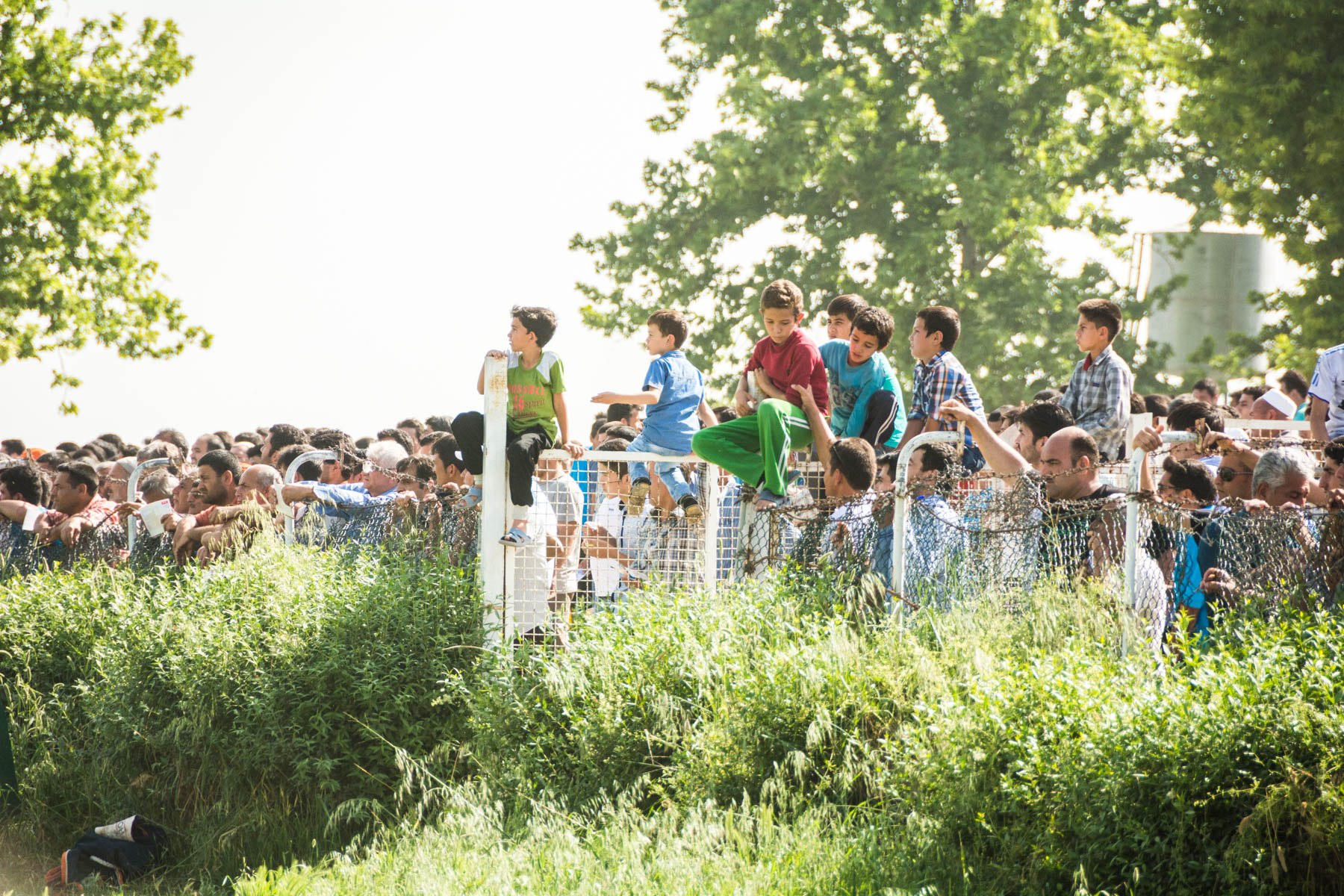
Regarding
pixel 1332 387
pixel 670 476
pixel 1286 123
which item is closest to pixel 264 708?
pixel 670 476

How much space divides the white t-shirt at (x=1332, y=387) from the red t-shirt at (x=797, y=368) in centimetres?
344

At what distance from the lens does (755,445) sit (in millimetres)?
7410

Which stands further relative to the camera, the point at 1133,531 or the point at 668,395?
the point at 668,395

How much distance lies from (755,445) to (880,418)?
45.5 inches

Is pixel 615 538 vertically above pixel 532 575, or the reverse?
pixel 615 538

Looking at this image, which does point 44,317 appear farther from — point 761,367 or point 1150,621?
point 1150,621

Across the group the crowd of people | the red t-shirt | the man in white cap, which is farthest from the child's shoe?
the man in white cap

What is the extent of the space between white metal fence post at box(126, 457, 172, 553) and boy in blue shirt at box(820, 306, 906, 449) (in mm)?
5234

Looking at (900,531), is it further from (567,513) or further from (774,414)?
(567,513)

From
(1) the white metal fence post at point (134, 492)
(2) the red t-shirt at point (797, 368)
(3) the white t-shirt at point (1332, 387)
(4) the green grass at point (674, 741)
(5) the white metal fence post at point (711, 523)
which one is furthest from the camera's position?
(1) the white metal fence post at point (134, 492)

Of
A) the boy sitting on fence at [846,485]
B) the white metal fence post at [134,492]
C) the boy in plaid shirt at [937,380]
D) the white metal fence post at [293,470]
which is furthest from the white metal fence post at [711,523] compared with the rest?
the white metal fence post at [134,492]

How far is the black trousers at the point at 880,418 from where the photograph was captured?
8172 mm

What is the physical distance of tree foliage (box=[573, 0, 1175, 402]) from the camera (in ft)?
83.7

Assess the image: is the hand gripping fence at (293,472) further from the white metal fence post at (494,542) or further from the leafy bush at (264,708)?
the white metal fence post at (494,542)
